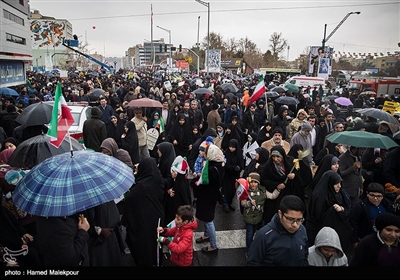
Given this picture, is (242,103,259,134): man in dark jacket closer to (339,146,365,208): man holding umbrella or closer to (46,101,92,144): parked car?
(339,146,365,208): man holding umbrella

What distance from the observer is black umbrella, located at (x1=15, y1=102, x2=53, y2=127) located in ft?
18.2

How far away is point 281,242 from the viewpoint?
277cm

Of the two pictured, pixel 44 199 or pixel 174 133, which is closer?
pixel 44 199

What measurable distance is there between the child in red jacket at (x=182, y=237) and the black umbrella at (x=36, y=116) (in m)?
3.31

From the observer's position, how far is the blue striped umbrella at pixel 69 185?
247cm

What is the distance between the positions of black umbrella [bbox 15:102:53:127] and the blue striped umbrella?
3.11m

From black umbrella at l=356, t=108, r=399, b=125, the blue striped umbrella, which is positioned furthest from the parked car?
black umbrella at l=356, t=108, r=399, b=125

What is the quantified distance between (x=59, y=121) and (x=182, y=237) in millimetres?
1931

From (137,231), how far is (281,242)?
6.33 ft

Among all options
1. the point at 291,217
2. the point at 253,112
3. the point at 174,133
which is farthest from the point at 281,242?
the point at 253,112

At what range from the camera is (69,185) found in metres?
2.59

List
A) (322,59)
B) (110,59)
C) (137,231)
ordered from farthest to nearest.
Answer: (110,59) → (322,59) → (137,231)

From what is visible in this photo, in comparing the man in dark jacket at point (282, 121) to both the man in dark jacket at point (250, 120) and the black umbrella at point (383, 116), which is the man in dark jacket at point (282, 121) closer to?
the man in dark jacket at point (250, 120)

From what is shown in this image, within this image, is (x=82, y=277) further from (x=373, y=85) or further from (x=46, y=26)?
(x=46, y=26)
